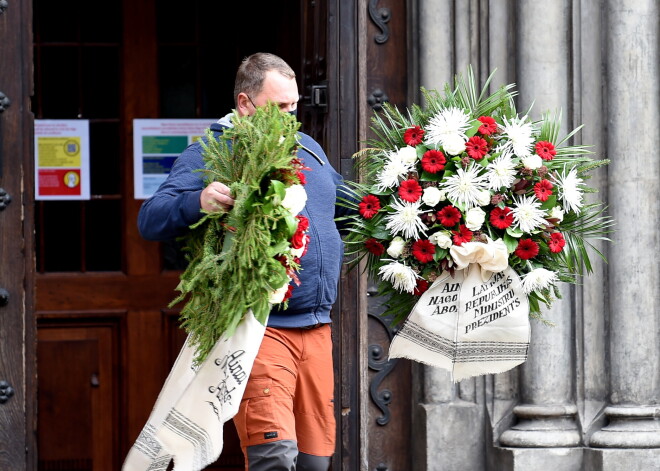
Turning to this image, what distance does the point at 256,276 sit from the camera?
3.46 m

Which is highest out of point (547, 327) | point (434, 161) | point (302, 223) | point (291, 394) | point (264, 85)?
Answer: point (264, 85)

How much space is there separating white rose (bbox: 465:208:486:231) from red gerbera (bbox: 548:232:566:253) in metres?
0.25

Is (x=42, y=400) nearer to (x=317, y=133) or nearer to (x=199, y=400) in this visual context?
(x=317, y=133)

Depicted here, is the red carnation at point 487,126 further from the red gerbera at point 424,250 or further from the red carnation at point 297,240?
the red carnation at point 297,240

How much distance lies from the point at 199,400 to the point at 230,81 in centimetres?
283

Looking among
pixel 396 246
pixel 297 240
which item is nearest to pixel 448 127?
pixel 396 246

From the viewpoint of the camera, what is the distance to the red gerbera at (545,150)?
4.07m

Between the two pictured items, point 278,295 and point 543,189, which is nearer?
point 278,295

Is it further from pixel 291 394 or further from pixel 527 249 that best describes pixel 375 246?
pixel 291 394

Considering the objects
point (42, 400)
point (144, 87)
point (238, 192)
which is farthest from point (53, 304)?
point (238, 192)

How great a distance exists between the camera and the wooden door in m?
5.88

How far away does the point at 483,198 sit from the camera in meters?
3.97

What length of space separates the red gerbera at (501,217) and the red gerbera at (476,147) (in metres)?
0.19

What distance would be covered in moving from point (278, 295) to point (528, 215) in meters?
0.93
